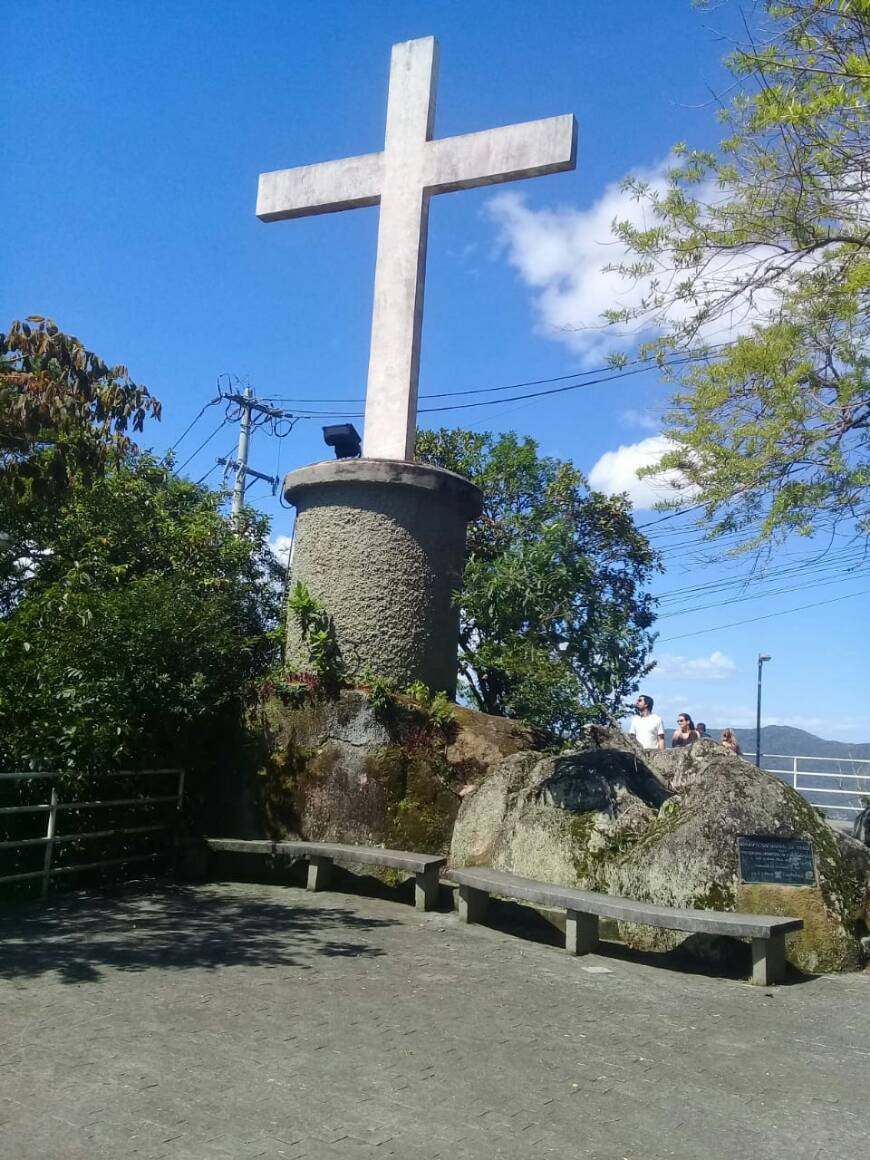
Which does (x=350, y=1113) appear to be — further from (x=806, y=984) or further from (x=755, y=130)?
(x=755, y=130)

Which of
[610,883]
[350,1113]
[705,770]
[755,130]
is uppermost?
[755,130]

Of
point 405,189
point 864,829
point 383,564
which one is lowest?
point 864,829

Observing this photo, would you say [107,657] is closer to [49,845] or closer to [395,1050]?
[49,845]

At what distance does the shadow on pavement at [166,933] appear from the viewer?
229 inches

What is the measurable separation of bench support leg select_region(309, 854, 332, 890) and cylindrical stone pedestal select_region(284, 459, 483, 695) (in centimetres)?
166

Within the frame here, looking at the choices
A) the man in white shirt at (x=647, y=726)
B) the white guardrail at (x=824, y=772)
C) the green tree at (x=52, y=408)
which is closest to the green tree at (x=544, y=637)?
the man in white shirt at (x=647, y=726)

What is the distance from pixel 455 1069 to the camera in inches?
169

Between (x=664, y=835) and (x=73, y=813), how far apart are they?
4884mm

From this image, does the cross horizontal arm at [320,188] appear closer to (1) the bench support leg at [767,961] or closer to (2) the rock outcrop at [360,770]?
(2) the rock outcrop at [360,770]

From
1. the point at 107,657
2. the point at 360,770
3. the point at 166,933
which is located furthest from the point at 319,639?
the point at 166,933

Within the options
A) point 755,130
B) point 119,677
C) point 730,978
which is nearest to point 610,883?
point 730,978

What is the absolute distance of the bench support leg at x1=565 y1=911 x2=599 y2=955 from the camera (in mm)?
6602

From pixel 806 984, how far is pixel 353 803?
12.5 feet

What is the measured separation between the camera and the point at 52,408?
21.5 ft
